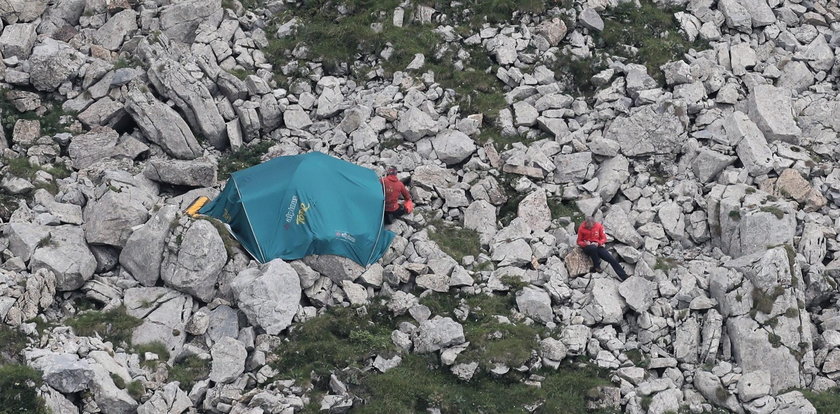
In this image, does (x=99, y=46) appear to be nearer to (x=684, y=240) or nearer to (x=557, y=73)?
(x=557, y=73)

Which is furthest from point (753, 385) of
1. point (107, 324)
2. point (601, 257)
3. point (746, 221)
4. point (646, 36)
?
point (107, 324)

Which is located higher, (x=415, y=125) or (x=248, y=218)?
(x=248, y=218)

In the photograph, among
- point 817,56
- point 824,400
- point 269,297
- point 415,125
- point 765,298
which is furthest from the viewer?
point 817,56

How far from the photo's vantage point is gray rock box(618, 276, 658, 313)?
69.2ft

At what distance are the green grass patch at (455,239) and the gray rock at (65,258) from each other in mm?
8049

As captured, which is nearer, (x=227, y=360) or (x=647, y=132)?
(x=227, y=360)

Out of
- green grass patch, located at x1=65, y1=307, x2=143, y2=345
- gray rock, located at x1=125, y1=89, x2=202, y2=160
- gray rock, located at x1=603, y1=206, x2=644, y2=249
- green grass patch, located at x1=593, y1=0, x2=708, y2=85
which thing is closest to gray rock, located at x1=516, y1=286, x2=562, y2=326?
gray rock, located at x1=603, y1=206, x2=644, y2=249

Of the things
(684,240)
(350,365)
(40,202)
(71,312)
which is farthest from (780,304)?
(40,202)

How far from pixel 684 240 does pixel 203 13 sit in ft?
52.8

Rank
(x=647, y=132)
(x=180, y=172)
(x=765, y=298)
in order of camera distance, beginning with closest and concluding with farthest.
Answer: (x=765, y=298) → (x=180, y=172) → (x=647, y=132)

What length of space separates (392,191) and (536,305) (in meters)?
4.76

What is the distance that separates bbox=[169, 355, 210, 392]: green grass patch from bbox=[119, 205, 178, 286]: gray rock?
8.33 feet

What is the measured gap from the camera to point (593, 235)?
22141 mm

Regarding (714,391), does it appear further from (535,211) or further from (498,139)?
(498,139)
